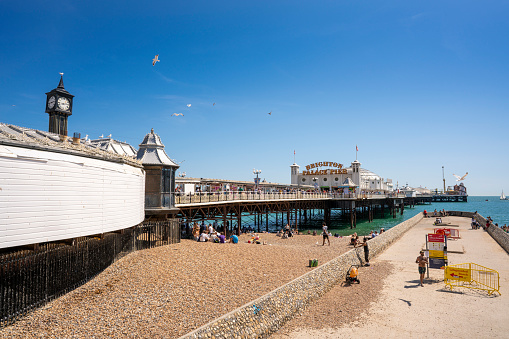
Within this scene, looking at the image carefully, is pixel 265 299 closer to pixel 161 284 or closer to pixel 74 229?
pixel 161 284

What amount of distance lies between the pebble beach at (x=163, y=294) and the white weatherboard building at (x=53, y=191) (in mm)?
2049

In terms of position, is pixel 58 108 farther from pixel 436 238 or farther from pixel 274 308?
pixel 436 238

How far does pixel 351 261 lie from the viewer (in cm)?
1748

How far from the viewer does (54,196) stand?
29.5 feet

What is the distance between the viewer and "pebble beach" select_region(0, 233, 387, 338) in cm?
796

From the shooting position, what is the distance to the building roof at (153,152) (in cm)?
1788

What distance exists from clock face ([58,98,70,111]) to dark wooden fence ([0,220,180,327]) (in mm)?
11148

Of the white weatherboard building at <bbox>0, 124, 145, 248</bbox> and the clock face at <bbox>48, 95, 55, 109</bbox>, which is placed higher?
the clock face at <bbox>48, 95, 55, 109</bbox>

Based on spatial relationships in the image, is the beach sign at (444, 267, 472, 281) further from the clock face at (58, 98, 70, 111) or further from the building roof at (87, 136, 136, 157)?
the clock face at (58, 98, 70, 111)

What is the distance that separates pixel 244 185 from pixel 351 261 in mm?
26715

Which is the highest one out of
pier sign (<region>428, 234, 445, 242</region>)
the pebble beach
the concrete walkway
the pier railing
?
the pier railing

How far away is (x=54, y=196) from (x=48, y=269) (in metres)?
2.40

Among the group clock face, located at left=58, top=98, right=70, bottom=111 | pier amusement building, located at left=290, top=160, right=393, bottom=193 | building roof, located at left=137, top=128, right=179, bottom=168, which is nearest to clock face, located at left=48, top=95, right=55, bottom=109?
clock face, located at left=58, top=98, right=70, bottom=111

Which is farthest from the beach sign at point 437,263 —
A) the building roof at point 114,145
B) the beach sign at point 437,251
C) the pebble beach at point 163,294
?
the building roof at point 114,145
